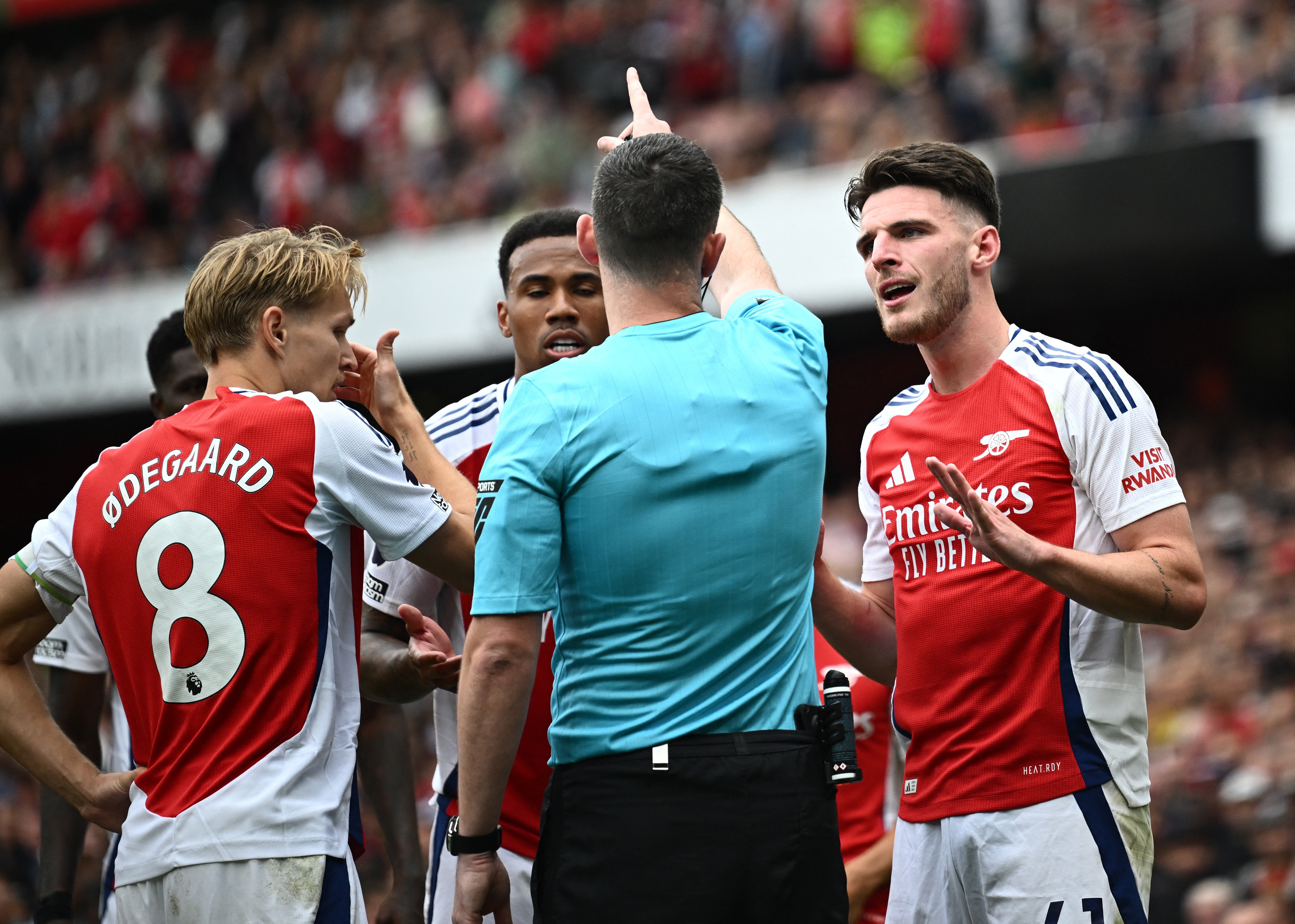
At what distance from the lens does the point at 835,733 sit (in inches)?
121

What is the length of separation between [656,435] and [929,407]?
1.25 metres

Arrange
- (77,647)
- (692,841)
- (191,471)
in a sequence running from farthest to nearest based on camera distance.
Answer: (77,647) → (191,471) → (692,841)

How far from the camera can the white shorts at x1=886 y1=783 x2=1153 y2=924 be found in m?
3.48

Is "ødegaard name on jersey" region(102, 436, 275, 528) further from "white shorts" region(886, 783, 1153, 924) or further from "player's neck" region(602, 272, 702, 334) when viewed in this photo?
"white shorts" region(886, 783, 1153, 924)

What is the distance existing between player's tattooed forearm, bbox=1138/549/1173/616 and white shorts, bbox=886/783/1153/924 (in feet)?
1.53

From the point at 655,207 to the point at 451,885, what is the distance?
6.55 feet

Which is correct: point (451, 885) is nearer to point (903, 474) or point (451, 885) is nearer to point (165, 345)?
point (903, 474)

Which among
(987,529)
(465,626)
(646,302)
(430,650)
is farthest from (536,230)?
(987,529)

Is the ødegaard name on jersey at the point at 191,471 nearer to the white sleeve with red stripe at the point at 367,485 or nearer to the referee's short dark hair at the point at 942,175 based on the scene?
the white sleeve with red stripe at the point at 367,485

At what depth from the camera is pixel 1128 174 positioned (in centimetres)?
1146

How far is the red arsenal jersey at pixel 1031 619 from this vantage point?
140 inches

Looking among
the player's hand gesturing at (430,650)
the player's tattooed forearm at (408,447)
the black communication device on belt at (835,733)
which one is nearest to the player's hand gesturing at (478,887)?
the player's hand gesturing at (430,650)

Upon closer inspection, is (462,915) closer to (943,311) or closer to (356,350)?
(356,350)

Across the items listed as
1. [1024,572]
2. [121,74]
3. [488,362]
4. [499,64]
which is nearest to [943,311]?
[1024,572]
